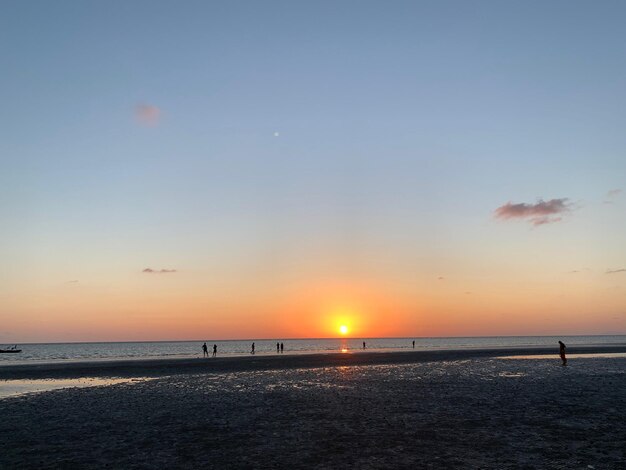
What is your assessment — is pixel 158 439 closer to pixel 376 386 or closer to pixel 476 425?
pixel 476 425

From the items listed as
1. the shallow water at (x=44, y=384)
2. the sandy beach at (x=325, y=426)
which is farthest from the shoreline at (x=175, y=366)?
the sandy beach at (x=325, y=426)

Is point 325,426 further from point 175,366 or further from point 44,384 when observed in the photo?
point 175,366

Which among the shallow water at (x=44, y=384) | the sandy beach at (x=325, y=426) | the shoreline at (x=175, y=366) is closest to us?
the sandy beach at (x=325, y=426)

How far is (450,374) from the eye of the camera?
146 feet

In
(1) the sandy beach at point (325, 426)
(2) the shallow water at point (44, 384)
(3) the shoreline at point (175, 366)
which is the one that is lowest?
(1) the sandy beach at point (325, 426)

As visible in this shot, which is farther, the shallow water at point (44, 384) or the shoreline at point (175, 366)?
the shoreline at point (175, 366)

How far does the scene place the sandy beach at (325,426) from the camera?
15.5 metres

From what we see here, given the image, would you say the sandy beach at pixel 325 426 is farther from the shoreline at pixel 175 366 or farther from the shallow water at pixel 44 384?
the shoreline at pixel 175 366

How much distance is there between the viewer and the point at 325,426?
20.8 metres

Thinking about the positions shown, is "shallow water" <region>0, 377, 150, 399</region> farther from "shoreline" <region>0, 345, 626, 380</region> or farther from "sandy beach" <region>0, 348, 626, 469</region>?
"shoreline" <region>0, 345, 626, 380</region>

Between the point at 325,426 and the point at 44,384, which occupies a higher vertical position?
the point at 44,384

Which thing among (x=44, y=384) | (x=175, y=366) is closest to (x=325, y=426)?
(x=44, y=384)

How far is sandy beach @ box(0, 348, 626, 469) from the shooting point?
15531 millimetres

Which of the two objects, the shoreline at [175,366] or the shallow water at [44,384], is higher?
the shoreline at [175,366]
